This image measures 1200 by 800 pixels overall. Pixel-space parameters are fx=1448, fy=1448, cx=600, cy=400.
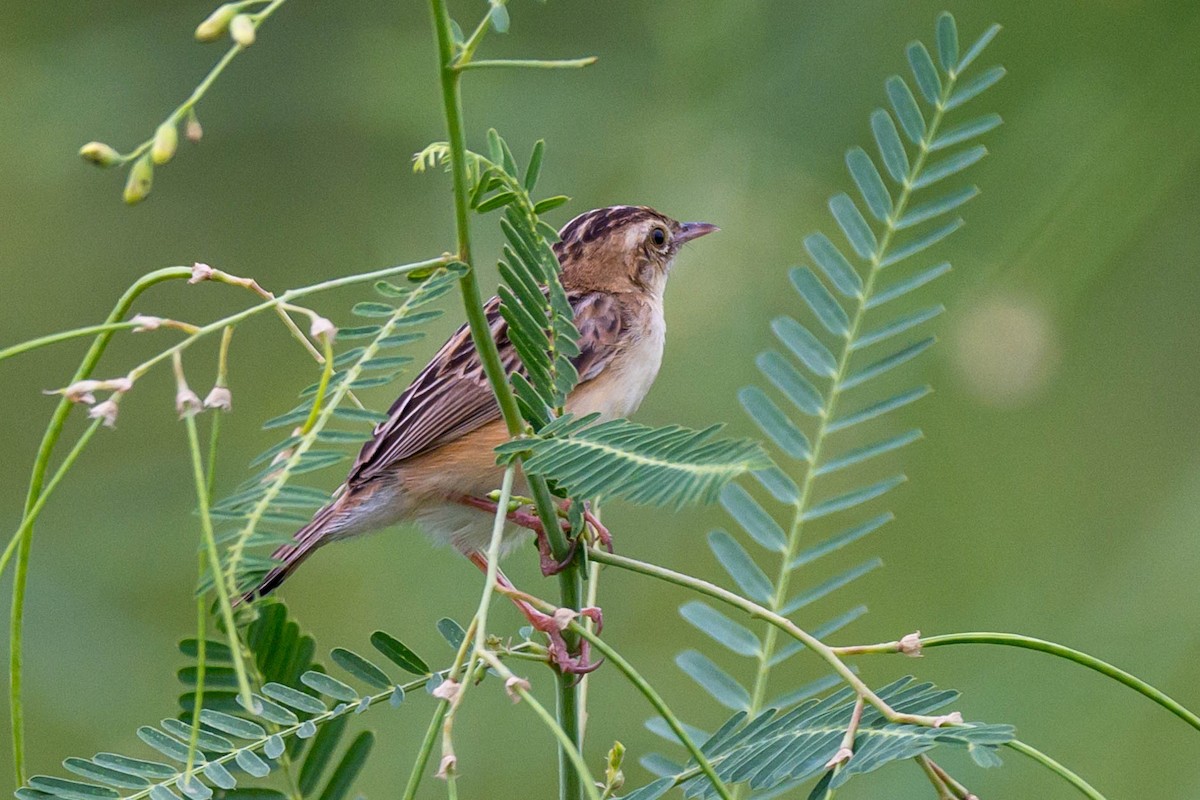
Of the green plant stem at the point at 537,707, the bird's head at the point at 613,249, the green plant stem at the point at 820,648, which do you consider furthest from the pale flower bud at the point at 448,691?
the bird's head at the point at 613,249

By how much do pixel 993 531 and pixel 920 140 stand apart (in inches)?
126

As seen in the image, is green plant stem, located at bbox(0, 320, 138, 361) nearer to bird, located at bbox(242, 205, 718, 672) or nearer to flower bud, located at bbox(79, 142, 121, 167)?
flower bud, located at bbox(79, 142, 121, 167)

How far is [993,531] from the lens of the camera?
546 centimetres

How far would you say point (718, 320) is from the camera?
205 inches

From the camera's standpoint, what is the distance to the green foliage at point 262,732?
1832mm

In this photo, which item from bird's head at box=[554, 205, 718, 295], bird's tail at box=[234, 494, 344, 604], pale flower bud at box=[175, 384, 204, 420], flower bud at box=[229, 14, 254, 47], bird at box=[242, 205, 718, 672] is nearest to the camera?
flower bud at box=[229, 14, 254, 47]

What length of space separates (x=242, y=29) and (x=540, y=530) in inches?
54.6

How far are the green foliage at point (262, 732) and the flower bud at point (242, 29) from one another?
0.87 meters

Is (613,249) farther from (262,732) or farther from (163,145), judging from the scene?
(163,145)

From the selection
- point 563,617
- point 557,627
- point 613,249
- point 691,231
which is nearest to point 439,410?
point 613,249

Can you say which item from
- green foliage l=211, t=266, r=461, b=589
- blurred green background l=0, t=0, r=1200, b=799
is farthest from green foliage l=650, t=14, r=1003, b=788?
blurred green background l=0, t=0, r=1200, b=799

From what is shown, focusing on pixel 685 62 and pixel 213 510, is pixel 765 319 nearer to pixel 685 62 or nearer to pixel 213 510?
pixel 685 62

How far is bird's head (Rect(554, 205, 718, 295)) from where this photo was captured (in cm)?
452

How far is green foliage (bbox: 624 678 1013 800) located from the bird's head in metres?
2.56
